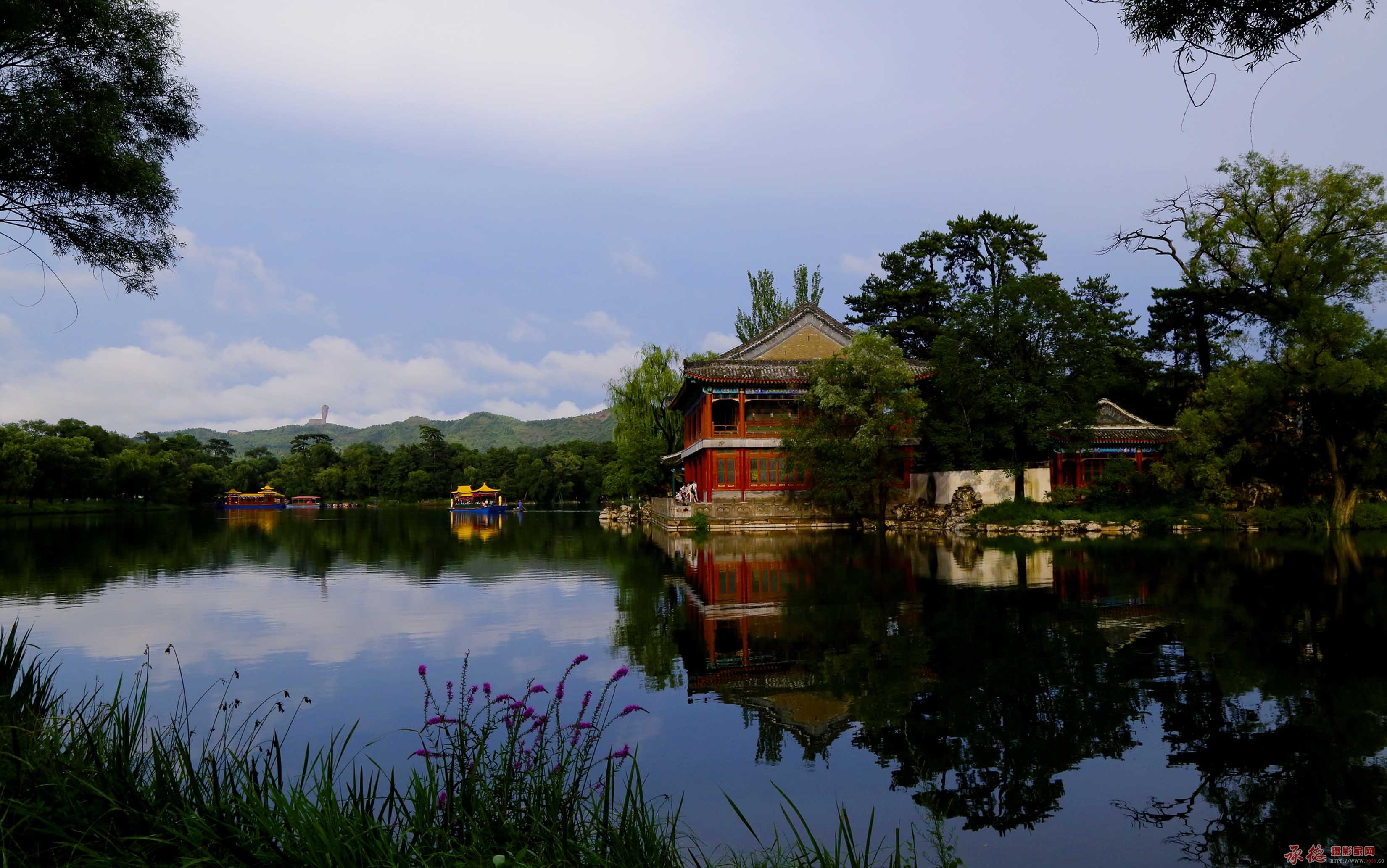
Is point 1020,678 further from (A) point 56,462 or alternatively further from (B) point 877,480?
Result: (A) point 56,462

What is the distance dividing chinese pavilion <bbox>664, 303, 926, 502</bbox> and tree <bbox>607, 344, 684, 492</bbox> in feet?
25.3

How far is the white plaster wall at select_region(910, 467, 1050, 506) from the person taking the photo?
2975 cm

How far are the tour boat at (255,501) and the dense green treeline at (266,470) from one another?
173 cm

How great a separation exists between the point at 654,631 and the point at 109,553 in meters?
18.8

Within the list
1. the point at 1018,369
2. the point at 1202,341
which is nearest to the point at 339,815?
the point at 1018,369

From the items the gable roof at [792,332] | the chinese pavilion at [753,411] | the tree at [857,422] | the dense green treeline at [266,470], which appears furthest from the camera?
the dense green treeline at [266,470]

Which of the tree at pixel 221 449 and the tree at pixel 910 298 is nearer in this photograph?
the tree at pixel 910 298

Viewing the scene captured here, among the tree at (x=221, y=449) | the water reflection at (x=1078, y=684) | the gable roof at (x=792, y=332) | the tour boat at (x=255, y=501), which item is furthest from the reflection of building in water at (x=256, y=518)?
the tree at (x=221, y=449)

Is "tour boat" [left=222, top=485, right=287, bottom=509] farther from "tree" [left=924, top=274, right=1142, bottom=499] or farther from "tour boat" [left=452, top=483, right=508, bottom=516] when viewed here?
"tree" [left=924, top=274, right=1142, bottom=499]

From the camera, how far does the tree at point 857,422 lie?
1084 inches

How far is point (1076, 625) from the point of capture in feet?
32.3

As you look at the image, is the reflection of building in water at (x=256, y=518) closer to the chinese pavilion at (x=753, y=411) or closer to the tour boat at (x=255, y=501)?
the tour boat at (x=255, y=501)

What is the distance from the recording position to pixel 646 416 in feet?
135

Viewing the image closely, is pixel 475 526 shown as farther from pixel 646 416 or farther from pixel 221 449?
pixel 221 449
